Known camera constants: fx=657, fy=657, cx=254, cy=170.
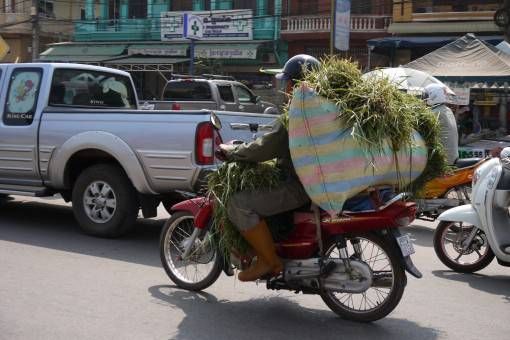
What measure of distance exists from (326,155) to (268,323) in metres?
1.28

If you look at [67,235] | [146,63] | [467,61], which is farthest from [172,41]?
[67,235]

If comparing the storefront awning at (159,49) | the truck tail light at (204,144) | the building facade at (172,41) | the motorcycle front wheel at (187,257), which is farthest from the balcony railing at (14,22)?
the motorcycle front wheel at (187,257)

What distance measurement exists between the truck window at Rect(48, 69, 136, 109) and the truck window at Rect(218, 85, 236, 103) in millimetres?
8012

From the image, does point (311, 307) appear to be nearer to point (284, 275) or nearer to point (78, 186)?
point (284, 275)

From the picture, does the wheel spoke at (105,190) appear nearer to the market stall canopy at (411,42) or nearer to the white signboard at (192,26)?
the market stall canopy at (411,42)

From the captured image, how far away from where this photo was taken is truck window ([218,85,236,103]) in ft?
55.0

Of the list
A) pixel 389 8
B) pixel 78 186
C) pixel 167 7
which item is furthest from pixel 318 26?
pixel 78 186

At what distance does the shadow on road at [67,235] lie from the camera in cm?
660

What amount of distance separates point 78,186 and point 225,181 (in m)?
3.05

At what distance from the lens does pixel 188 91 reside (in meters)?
16.9

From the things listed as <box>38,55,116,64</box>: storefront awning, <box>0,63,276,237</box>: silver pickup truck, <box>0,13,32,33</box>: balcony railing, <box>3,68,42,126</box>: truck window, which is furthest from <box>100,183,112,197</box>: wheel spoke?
<box>0,13,32,33</box>: balcony railing

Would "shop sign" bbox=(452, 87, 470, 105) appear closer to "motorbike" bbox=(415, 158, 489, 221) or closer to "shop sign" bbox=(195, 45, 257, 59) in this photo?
"motorbike" bbox=(415, 158, 489, 221)

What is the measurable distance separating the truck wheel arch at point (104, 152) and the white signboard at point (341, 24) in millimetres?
13538

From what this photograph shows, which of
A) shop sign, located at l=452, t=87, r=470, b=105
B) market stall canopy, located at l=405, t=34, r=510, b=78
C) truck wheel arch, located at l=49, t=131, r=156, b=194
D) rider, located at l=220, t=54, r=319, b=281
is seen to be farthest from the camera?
shop sign, located at l=452, t=87, r=470, b=105
